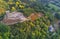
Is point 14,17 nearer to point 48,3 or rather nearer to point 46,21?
point 46,21

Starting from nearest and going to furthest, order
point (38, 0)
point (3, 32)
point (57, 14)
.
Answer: point (3, 32), point (57, 14), point (38, 0)

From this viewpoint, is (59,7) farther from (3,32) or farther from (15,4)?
(3,32)

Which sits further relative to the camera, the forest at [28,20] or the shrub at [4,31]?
the forest at [28,20]

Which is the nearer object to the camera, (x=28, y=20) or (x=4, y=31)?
(x=4, y=31)

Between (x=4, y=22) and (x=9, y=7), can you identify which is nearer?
(x=4, y=22)

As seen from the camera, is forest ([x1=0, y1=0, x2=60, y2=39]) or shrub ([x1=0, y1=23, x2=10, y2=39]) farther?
forest ([x1=0, y1=0, x2=60, y2=39])

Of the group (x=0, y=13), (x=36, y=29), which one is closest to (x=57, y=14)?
(x=36, y=29)

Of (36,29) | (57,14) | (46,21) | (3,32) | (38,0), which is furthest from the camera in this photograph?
(38,0)

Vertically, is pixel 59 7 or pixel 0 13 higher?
pixel 0 13
